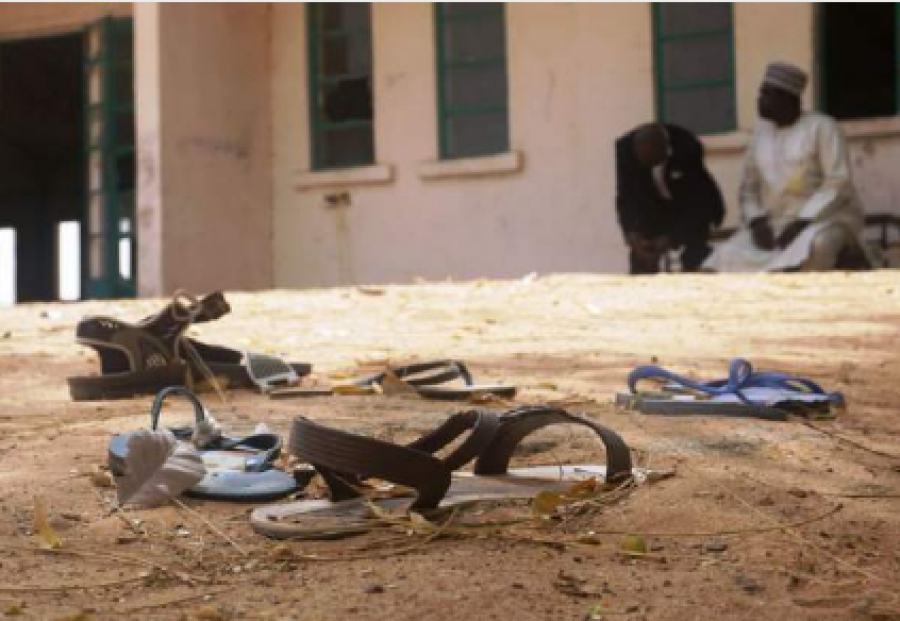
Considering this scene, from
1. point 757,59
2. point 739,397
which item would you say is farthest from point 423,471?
point 757,59

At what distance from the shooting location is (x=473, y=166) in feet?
A: 33.2

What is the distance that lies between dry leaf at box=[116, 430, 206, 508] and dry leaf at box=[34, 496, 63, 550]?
0.16m

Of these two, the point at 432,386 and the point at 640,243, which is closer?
the point at 432,386

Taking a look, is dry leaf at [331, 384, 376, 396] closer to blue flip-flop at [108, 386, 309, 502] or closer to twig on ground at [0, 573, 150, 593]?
blue flip-flop at [108, 386, 309, 502]

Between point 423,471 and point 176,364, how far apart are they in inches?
72.0

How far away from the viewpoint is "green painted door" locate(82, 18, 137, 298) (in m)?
10.8

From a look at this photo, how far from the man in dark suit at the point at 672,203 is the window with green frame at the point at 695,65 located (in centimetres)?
63

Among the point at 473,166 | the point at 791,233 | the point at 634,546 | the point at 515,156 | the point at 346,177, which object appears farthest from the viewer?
the point at 346,177

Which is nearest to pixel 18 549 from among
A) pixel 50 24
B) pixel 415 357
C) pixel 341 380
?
pixel 341 380

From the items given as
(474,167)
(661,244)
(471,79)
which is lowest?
(661,244)

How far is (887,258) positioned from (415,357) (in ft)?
17.2

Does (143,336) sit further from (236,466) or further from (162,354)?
(236,466)

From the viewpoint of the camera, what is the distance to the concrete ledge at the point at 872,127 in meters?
8.78

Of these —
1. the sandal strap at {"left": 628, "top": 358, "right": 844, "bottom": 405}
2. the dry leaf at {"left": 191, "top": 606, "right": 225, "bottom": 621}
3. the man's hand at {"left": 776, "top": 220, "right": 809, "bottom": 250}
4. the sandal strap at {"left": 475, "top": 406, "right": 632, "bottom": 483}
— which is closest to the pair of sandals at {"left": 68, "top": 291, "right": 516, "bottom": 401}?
the sandal strap at {"left": 628, "top": 358, "right": 844, "bottom": 405}
